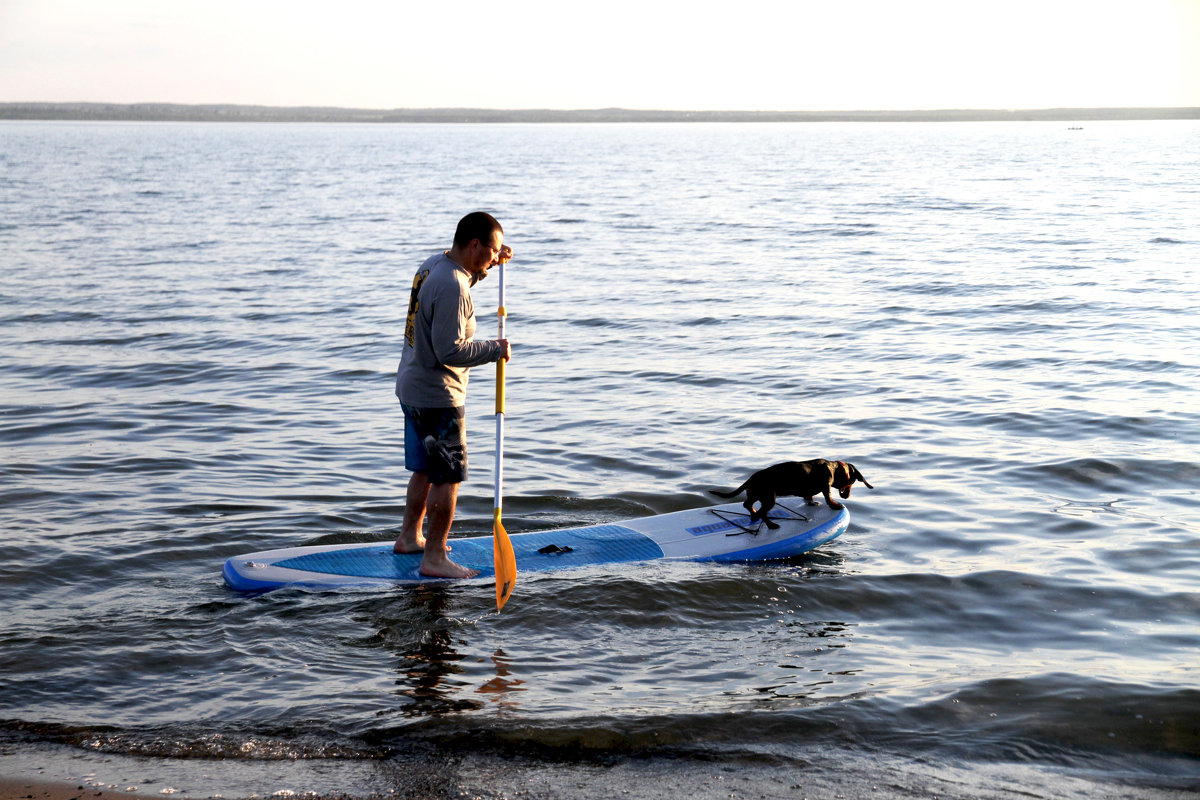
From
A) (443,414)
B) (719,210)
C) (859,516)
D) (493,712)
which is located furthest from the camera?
(719,210)

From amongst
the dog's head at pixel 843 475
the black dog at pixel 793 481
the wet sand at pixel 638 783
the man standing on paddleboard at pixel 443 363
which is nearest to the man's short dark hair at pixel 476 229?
the man standing on paddleboard at pixel 443 363

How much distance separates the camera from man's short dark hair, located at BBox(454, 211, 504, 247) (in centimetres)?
577

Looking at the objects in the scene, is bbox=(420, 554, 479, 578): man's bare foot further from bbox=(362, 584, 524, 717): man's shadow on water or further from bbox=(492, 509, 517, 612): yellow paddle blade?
bbox=(492, 509, 517, 612): yellow paddle blade

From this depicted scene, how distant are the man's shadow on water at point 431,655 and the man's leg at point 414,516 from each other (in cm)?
37

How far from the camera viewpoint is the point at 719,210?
113ft

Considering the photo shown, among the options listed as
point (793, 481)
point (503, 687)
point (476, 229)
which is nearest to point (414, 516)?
point (503, 687)

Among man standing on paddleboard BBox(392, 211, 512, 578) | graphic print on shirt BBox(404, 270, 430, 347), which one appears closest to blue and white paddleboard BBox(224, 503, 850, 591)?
man standing on paddleboard BBox(392, 211, 512, 578)

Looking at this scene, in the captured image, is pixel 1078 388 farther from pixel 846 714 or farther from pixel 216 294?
pixel 216 294

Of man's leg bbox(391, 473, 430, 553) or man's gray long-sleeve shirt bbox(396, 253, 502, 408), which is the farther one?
man's leg bbox(391, 473, 430, 553)

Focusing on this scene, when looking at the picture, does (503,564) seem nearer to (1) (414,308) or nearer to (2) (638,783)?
(1) (414,308)

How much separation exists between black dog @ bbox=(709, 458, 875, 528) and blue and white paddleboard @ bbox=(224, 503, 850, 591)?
0.60 feet

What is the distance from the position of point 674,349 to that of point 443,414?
819 centimetres

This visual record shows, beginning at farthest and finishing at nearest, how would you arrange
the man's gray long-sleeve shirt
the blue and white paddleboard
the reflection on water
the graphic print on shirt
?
the blue and white paddleboard < the graphic print on shirt < the man's gray long-sleeve shirt < the reflection on water

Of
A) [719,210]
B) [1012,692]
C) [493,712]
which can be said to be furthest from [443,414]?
[719,210]
